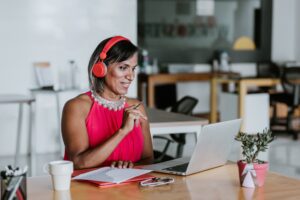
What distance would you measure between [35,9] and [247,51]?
3948 mm

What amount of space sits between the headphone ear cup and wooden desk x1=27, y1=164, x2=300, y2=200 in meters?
0.58

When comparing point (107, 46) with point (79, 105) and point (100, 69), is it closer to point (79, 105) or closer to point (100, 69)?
point (100, 69)

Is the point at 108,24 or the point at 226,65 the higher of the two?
the point at 108,24

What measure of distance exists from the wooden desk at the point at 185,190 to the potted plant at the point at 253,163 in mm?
31

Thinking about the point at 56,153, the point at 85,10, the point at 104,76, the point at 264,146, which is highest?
the point at 85,10

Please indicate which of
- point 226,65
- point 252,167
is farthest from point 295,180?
point 226,65

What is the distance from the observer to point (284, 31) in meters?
8.95

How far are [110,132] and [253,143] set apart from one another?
0.82 m

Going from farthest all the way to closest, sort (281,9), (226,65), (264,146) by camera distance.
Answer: (281,9)
(226,65)
(264,146)

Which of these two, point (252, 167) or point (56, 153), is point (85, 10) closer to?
point (56, 153)

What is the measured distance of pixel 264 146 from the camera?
1.83 meters

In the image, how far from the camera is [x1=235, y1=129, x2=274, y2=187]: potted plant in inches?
71.9

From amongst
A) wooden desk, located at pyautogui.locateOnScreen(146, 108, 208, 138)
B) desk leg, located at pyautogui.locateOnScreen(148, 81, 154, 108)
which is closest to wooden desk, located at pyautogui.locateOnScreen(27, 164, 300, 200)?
wooden desk, located at pyautogui.locateOnScreen(146, 108, 208, 138)

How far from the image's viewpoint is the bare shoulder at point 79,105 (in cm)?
237
